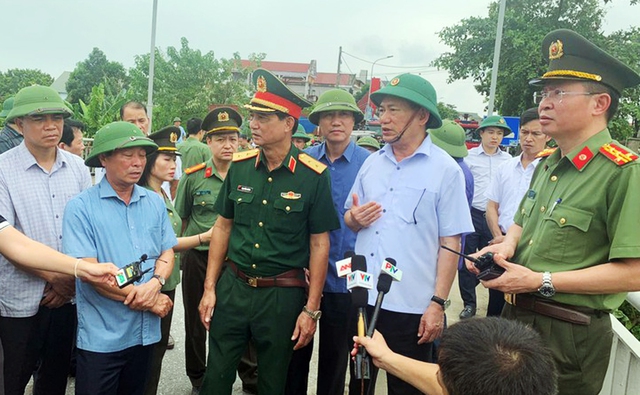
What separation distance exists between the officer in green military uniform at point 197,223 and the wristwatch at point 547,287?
2507mm

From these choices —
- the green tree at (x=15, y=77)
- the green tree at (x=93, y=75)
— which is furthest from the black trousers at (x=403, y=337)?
the green tree at (x=15, y=77)

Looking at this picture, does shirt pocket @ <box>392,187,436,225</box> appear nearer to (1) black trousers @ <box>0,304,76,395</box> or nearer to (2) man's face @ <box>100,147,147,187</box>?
(2) man's face @ <box>100,147,147,187</box>

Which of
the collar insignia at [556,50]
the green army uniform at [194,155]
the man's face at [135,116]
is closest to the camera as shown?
the collar insignia at [556,50]

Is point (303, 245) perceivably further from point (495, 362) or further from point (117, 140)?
point (495, 362)

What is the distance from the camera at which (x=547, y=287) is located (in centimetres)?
203

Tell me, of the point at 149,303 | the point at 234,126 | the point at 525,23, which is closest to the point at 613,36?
the point at 525,23

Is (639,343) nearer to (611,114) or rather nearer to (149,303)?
(611,114)

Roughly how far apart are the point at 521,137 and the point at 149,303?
4083 millimetres

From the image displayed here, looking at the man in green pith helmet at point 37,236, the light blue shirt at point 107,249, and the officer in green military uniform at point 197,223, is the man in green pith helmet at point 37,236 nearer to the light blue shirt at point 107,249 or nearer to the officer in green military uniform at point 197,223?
the light blue shirt at point 107,249

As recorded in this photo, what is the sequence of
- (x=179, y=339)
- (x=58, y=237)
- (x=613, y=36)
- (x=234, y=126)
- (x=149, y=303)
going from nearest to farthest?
(x=149, y=303)
(x=58, y=237)
(x=234, y=126)
(x=179, y=339)
(x=613, y=36)

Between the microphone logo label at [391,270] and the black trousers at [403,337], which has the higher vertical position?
the microphone logo label at [391,270]

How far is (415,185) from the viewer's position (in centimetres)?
267

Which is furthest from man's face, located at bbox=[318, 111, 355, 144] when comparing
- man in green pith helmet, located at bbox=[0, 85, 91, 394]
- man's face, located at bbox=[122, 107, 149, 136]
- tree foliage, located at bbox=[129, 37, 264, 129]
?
tree foliage, located at bbox=[129, 37, 264, 129]

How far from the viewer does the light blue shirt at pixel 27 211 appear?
271 centimetres
